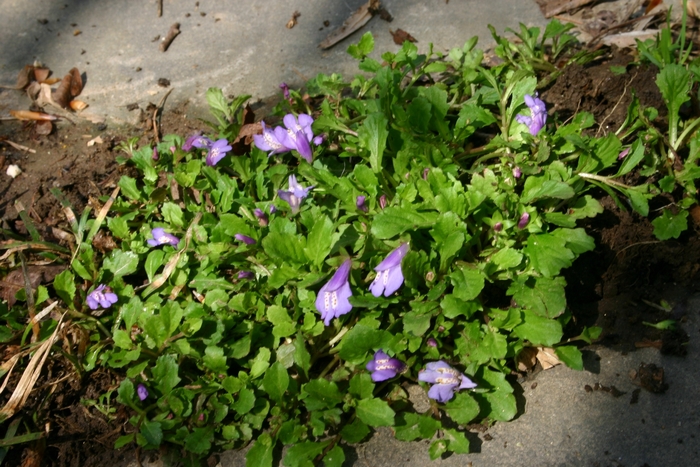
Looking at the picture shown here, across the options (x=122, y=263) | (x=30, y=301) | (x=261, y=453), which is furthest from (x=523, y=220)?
(x=30, y=301)

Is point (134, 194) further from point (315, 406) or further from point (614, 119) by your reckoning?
point (614, 119)

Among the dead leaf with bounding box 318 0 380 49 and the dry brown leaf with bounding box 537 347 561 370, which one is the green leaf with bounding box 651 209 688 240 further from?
the dead leaf with bounding box 318 0 380 49

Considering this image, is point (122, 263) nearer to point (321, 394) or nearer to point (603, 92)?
point (321, 394)

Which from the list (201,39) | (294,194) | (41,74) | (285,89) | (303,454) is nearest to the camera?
(303,454)

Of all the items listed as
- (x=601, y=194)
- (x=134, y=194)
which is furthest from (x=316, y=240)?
(x=601, y=194)

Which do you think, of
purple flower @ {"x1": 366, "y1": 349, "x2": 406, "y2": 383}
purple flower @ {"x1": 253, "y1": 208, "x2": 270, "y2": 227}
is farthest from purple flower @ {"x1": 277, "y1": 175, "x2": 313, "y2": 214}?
purple flower @ {"x1": 366, "y1": 349, "x2": 406, "y2": 383}

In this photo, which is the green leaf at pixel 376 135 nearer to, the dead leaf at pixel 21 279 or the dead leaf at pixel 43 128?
the dead leaf at pixel 21 279
